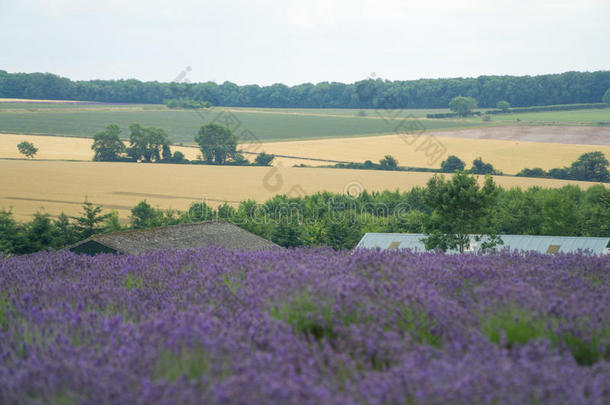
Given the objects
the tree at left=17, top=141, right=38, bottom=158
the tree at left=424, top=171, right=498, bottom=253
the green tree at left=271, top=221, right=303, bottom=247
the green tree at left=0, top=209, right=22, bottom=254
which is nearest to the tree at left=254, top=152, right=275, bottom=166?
the green tree at left=271, top=221, right=303, bottom=247

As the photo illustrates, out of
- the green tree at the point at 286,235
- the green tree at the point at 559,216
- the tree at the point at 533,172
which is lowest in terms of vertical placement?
the green tree at the point at 286,235

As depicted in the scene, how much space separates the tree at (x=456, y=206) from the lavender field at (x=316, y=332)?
1298 inches

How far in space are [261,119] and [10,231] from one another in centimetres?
4255

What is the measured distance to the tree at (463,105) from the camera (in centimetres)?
7669

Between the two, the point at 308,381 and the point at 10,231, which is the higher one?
the point at 308,381

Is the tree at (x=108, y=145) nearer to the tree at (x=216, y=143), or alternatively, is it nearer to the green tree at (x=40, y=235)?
the tree at (x=216, y=143)

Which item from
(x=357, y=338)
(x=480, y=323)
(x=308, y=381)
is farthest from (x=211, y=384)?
(x=480, y=323)

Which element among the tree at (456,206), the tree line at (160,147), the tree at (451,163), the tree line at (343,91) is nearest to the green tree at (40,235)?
the tree line at (160,147)

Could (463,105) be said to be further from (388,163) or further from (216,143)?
(216,143)

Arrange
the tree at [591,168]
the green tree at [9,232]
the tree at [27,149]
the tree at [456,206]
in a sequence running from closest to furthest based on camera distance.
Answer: the tree at [456,206] < the green tree at [9,232] < the tree at [27,149] < the tree at [591,168]

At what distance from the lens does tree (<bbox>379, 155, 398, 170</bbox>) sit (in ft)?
229

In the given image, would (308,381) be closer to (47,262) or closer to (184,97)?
(47,262)

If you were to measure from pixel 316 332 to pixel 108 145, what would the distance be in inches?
2669

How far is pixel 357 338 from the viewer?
3.23 metres
